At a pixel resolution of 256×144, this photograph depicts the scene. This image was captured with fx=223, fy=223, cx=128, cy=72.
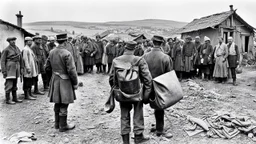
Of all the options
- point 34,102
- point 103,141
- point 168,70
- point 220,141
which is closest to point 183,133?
point 220,141

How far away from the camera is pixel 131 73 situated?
12.0 ft

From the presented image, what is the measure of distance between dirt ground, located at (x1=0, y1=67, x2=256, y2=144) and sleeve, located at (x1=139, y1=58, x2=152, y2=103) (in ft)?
3.26

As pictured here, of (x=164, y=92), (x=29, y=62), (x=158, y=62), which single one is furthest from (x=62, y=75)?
(x=29, y=62)

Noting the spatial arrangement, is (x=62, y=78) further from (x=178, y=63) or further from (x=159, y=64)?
(x=178, y=63)

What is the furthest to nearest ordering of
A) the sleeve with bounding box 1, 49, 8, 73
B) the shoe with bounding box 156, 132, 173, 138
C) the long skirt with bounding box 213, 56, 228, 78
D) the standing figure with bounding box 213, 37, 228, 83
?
the long skirt with bounding box 213, 56, 228, 78 < the standing figure with bounding box 213, 37, 228, 83 < the sleeve with bounding box 1, 49, 8, 73 < the shoe with bounding box 156, 132, 173, 138

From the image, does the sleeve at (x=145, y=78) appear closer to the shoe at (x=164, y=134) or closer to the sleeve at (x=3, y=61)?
the shoe at (x=164, y=134)

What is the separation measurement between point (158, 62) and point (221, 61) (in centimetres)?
608

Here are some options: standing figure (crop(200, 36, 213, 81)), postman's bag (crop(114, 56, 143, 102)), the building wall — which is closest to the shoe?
postman's bag (crop(114, 56, 143, 102))

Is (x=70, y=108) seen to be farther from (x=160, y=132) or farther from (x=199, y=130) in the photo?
(x=199, y=130)

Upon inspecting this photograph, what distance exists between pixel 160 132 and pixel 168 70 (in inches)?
49.3

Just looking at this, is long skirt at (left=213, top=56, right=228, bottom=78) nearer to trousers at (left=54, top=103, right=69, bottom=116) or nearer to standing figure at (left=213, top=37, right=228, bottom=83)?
standing figure at (left=213, top=37, right=228, bottom=83)

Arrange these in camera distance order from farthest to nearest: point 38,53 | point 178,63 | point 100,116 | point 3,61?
point 178,63 → point 38,53 → point 3,61 → point 100,116

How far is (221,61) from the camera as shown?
9.39 metres

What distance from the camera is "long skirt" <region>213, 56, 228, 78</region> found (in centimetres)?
936
